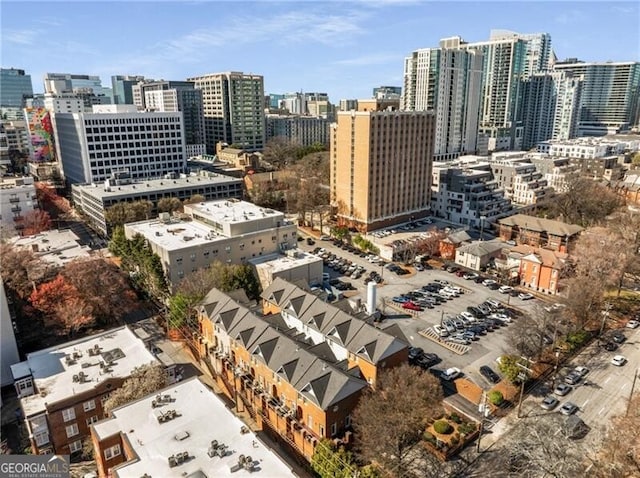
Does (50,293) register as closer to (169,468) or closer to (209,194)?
(169,468)

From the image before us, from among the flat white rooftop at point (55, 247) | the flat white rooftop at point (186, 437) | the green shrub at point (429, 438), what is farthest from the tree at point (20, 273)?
the green shrub at point (429, 438)

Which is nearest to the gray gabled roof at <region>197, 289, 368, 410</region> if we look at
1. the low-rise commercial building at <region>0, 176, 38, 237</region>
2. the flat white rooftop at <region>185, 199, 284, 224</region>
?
the flat white rooftop at <region>185, 199, 284, 224</region>

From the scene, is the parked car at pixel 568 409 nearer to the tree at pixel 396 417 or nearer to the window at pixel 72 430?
the tree at pixel 396 417

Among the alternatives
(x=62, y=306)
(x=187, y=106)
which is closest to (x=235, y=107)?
(x=187, y=106)

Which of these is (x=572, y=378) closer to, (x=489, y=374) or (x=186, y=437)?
(x=489, y=374)

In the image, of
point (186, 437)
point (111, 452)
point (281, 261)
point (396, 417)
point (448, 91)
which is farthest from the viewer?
point (448, 91)

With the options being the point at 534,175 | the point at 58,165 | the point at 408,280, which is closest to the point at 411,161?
the point at 408,280
